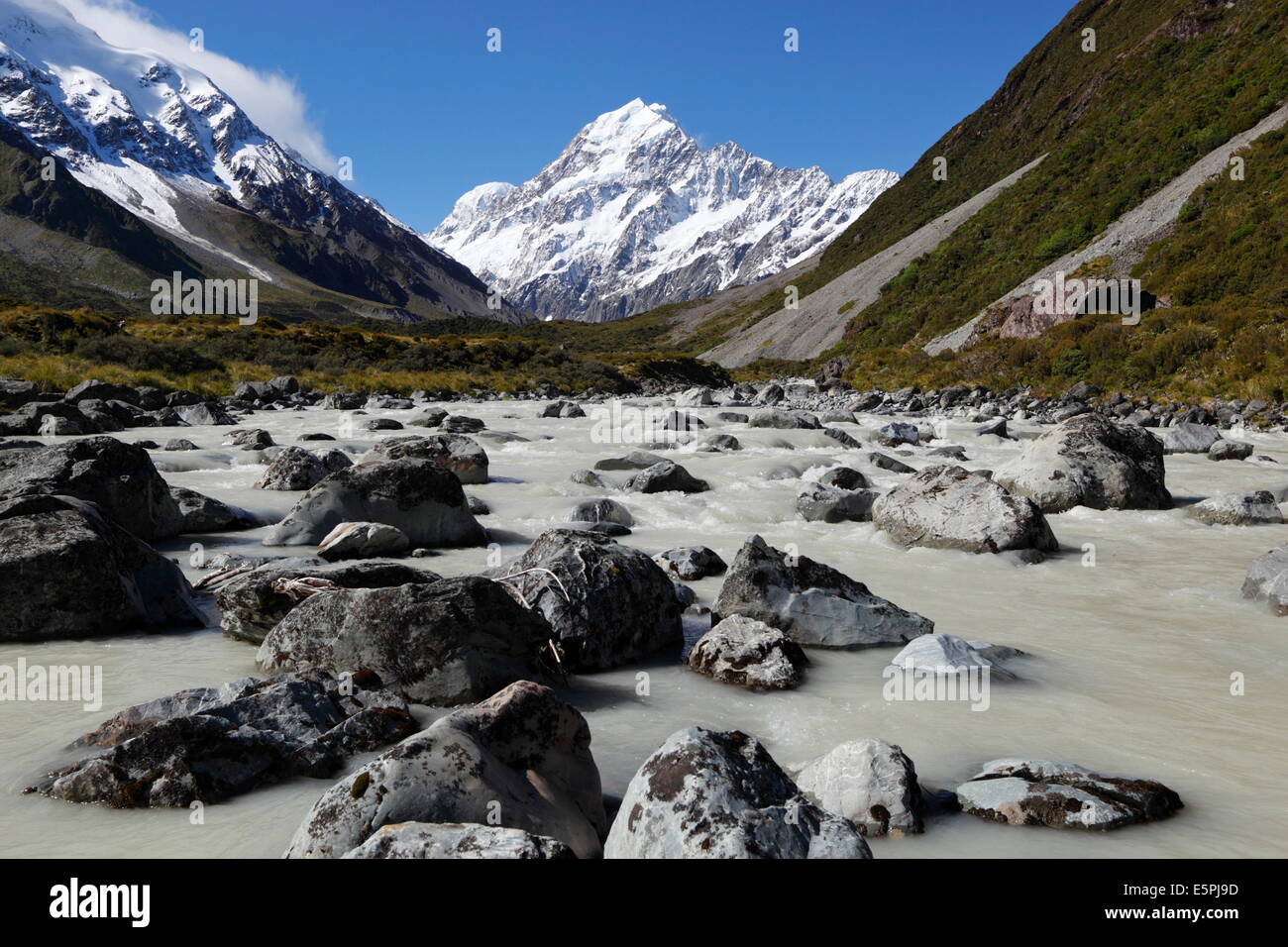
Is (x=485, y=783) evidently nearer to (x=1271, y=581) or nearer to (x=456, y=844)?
(x=456, y=844)

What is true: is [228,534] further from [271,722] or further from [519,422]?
[519,422]

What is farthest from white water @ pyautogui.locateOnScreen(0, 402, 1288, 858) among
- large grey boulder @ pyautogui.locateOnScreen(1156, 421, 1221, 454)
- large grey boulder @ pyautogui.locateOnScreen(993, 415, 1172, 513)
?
large grey boulder @ pyautogui.locateOnScreen(1156, 421, 1221, 454)

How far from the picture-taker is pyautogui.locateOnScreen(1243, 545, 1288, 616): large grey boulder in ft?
19.8

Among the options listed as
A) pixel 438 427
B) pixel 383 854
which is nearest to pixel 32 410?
pixel 438 427

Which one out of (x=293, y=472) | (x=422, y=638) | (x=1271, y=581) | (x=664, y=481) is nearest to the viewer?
(x=422, y=638)

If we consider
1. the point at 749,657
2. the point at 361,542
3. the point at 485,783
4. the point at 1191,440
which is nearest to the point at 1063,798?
the point at 749,657

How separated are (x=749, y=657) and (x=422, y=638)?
6.25ft

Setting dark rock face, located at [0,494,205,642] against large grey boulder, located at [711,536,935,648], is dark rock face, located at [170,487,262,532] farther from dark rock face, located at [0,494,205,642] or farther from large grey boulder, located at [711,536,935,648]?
large grey boulder, located at [711,536,935,648]

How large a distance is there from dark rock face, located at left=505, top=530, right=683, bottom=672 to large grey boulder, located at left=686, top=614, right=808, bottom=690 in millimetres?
369

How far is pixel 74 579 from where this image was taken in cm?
499

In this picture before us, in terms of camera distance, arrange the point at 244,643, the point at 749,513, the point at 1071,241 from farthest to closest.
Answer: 1. the point at 1071,241
2. the point at 749,513
3. the point at 244,643

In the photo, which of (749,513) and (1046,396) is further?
(1046,396)
